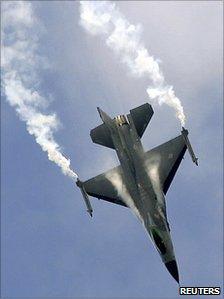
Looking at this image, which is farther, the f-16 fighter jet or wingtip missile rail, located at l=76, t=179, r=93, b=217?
wingtip missile rail, located at l=76, t=179, r=93, b=217

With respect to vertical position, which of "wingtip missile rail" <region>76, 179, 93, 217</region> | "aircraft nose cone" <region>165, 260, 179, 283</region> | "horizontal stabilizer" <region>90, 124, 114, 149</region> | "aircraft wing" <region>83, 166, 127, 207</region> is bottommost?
"aircraft nose cone" <region>165, 260, 179, 283</region>

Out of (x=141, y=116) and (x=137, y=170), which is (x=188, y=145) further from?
(x=141, y=116)

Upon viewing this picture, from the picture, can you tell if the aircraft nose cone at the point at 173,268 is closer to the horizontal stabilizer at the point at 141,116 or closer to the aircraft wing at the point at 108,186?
the aircraft wing at the point at 108,186

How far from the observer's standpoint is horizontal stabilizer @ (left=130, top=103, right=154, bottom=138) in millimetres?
66812

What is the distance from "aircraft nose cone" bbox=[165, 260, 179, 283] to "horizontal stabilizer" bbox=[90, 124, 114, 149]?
18203 millimetres

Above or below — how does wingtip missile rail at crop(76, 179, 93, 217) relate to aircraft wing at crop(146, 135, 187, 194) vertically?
below

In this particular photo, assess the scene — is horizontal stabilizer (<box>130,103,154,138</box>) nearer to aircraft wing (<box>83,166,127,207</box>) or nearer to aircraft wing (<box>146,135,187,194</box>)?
aircraft wing (<box>146,135,187,194</box>)

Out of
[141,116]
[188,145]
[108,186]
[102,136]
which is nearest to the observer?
[188,145]

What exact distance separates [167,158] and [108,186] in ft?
27.4

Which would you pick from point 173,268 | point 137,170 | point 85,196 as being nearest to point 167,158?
point 137,170

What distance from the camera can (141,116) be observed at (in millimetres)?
67188

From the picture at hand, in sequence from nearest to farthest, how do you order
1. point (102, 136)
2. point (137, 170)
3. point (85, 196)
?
point (85, 196), point (137, 170), point (102, 136)

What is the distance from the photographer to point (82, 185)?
63.0m

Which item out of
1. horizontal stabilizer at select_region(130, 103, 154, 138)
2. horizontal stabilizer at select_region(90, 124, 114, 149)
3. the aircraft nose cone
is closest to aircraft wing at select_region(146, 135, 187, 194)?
horizontal stabilizer at select_region(130, 103, 154, 138)
